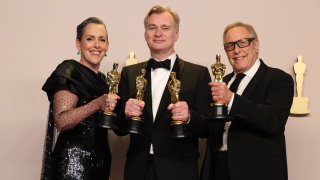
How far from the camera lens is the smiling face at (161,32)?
212 cm

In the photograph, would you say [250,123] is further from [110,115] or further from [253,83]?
[110,115]

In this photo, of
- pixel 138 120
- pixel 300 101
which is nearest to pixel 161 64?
pixel 138 120

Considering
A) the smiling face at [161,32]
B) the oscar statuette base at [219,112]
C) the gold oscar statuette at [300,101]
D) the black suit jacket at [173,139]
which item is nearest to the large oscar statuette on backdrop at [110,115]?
the black suit jacket at [173,139]

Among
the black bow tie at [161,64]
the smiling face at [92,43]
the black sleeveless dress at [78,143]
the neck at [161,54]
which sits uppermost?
the smiling face at [92,43]

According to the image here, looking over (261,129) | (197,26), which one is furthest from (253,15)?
(261,129)

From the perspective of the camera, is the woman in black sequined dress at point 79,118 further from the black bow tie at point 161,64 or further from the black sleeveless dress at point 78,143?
the black bow tie at point 161,64

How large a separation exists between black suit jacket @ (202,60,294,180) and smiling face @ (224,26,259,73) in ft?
0.35

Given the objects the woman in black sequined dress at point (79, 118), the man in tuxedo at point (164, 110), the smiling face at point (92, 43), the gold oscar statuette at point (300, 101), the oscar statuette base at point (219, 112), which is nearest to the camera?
the oscar statuette base at point (219, 112)

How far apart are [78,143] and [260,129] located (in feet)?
2.67

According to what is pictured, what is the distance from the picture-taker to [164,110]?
204 centimetres

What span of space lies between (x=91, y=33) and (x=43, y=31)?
2.88 feet

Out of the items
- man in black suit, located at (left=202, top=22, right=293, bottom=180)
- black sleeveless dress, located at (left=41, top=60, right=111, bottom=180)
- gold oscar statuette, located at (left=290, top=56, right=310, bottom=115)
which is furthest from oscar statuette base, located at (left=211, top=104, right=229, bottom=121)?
gold oscar statuette, located at (left=290, top=56, right=310, bottom=115)

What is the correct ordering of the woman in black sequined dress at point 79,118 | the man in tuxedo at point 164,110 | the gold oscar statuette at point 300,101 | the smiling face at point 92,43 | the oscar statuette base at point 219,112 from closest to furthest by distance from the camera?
1. the oscar statuette base at point 219,112
2. the man in tuxedo at point 164,110
3. the woman in black sequined dress at point 79,118
4. the smiling face at point 92,43
5. the gold oscar statuette at point 300,101

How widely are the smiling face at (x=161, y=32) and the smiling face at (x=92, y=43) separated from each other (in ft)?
0.89
